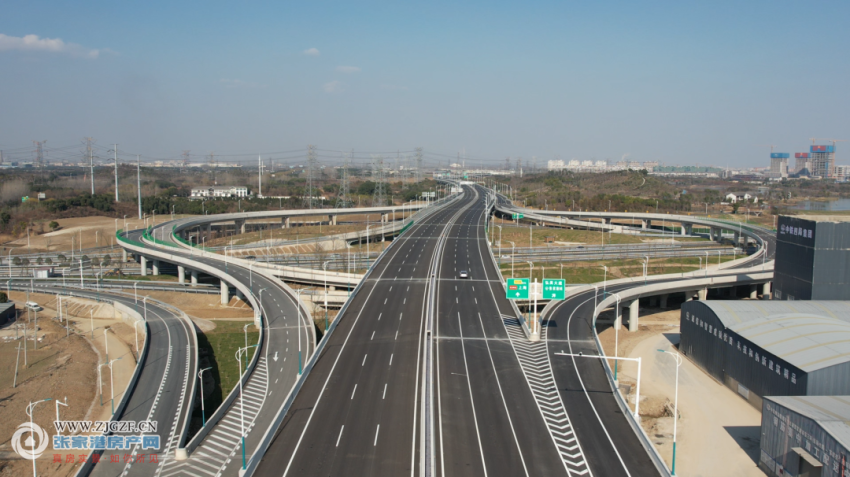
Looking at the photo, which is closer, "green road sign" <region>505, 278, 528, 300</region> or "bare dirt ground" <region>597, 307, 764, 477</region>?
"bare dirt ground" <region>597, 307, 764, 477</region>

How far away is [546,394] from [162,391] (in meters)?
20.9

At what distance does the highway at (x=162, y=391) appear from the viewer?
24781 mm

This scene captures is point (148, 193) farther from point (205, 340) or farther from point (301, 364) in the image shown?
point (301, 364)

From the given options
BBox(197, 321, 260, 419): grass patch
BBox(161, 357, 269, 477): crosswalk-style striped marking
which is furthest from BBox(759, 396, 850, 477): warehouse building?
BBox(197, 321, 260, 419): grass patch

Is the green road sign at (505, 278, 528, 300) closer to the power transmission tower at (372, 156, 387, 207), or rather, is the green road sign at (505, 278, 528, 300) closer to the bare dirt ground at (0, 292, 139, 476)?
the bare dirt ground at (0, 292, 139, 476)

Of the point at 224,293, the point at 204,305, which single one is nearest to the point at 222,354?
the point at 224,293

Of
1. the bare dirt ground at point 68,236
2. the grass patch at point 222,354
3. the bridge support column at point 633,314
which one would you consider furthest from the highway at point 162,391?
the bare dirt ground at point 68,236

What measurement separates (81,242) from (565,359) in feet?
289

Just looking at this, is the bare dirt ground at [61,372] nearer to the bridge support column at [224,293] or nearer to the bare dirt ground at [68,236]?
the bridge support column at [224,293]

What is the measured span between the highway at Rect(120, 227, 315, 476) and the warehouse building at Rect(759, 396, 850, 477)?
23.0 m

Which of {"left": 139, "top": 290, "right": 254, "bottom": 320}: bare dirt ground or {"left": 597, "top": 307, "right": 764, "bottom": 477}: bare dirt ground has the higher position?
{"left": 139, "top": 290, "right": 254, "bottom": 320}: bare dirt ground

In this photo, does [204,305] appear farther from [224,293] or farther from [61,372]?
[61,372]

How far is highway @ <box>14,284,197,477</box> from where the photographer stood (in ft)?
81.3

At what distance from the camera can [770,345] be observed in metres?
32.8
